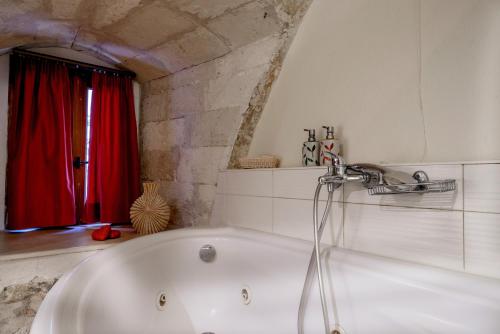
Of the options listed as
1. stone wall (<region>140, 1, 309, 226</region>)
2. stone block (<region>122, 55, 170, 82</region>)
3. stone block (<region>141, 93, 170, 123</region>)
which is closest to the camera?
stone wall (<region>140, 1, 309, 226</region>)

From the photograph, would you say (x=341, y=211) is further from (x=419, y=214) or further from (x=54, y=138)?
(x=54, y=138)

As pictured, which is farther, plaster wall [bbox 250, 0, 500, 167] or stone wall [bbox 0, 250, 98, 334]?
stone wall [bbox 0, 250, 98, 334]

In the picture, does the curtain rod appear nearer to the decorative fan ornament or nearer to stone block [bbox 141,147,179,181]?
stone block [bbox 141,147,179,181]

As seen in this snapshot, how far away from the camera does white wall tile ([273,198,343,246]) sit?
3.83 ft

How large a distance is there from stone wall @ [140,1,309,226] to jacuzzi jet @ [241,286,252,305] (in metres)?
0.67

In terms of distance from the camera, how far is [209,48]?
190 cm

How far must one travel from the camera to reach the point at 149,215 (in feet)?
6.46

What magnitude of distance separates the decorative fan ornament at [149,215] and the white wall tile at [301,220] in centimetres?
91

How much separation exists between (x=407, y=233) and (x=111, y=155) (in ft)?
6.95

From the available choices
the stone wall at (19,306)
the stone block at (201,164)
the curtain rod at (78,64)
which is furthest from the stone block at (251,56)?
the stone wall at (19,306)

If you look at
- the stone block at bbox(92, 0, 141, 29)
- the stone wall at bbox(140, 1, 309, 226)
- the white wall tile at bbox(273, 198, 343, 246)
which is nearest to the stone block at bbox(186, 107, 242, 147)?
the stone wall at bbox(140, 1, 309, 226)

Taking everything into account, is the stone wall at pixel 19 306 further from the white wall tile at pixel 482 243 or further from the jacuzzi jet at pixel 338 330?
the white wall tile at pixel 482 243

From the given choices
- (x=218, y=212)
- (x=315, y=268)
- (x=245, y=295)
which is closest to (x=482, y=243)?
(x=315, y=268)

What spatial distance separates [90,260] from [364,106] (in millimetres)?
1192
